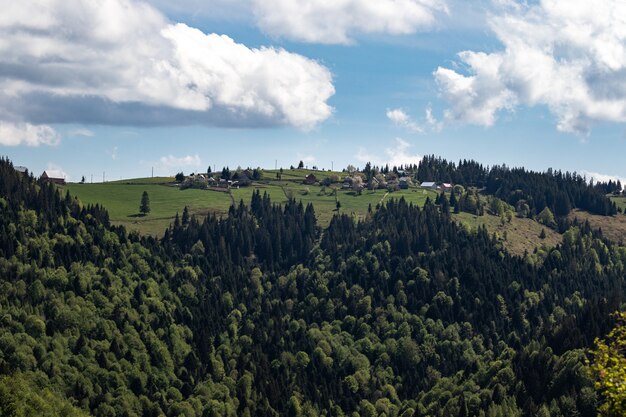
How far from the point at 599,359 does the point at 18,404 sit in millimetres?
180971

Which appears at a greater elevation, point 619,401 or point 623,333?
point 623,333

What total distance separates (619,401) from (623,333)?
3.84 m

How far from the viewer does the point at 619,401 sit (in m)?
41.6

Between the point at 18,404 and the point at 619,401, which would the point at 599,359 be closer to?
the point at 619,401

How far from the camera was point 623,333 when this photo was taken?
43.7 meters

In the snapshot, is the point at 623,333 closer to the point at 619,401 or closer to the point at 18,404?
the point at 619,401

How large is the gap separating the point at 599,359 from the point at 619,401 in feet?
7.81

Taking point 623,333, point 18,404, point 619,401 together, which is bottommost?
point 18,404

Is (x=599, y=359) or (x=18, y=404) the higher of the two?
(x=599, y=359)

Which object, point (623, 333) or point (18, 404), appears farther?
point (18, 404)

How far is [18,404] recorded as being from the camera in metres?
198

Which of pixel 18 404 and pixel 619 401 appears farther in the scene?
pixel 18 404

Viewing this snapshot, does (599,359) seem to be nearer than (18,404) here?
Yes

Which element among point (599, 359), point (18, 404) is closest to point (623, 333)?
point (599, 359)
